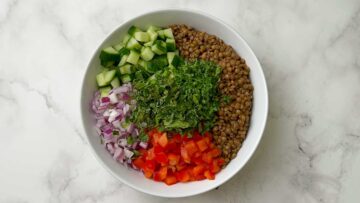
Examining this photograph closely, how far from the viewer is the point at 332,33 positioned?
2.16m

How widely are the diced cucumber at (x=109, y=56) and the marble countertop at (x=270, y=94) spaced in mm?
195

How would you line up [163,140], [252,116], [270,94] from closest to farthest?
[163,140], [252,116], [270,94]

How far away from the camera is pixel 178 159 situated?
1.91 meters

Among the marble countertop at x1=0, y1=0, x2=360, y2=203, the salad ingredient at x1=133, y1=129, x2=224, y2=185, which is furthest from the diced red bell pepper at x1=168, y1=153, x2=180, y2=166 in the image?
the marble countertop at x1=0, y1=0, x2=360, y2=203

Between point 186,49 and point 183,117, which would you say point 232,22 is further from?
point 183,117

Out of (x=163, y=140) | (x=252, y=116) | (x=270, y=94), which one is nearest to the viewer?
(x=163, y=140)

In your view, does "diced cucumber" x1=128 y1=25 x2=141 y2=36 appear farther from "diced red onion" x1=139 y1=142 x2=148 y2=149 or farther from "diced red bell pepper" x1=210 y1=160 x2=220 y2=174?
"diced red bell pepper" x1=210 y1=160 x2=220 y2=174

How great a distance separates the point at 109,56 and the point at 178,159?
449 millimetres

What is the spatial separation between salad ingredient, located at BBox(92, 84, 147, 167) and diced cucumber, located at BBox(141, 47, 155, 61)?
118mm

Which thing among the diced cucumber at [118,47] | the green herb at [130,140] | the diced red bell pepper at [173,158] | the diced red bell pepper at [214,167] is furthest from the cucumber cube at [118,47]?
the diced red bell pepper at [214,167]

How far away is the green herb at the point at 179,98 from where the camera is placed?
1.86 m

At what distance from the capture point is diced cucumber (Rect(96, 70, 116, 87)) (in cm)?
194

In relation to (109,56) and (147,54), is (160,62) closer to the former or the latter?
(147,54)

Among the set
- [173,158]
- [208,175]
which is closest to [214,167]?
[208,175]
